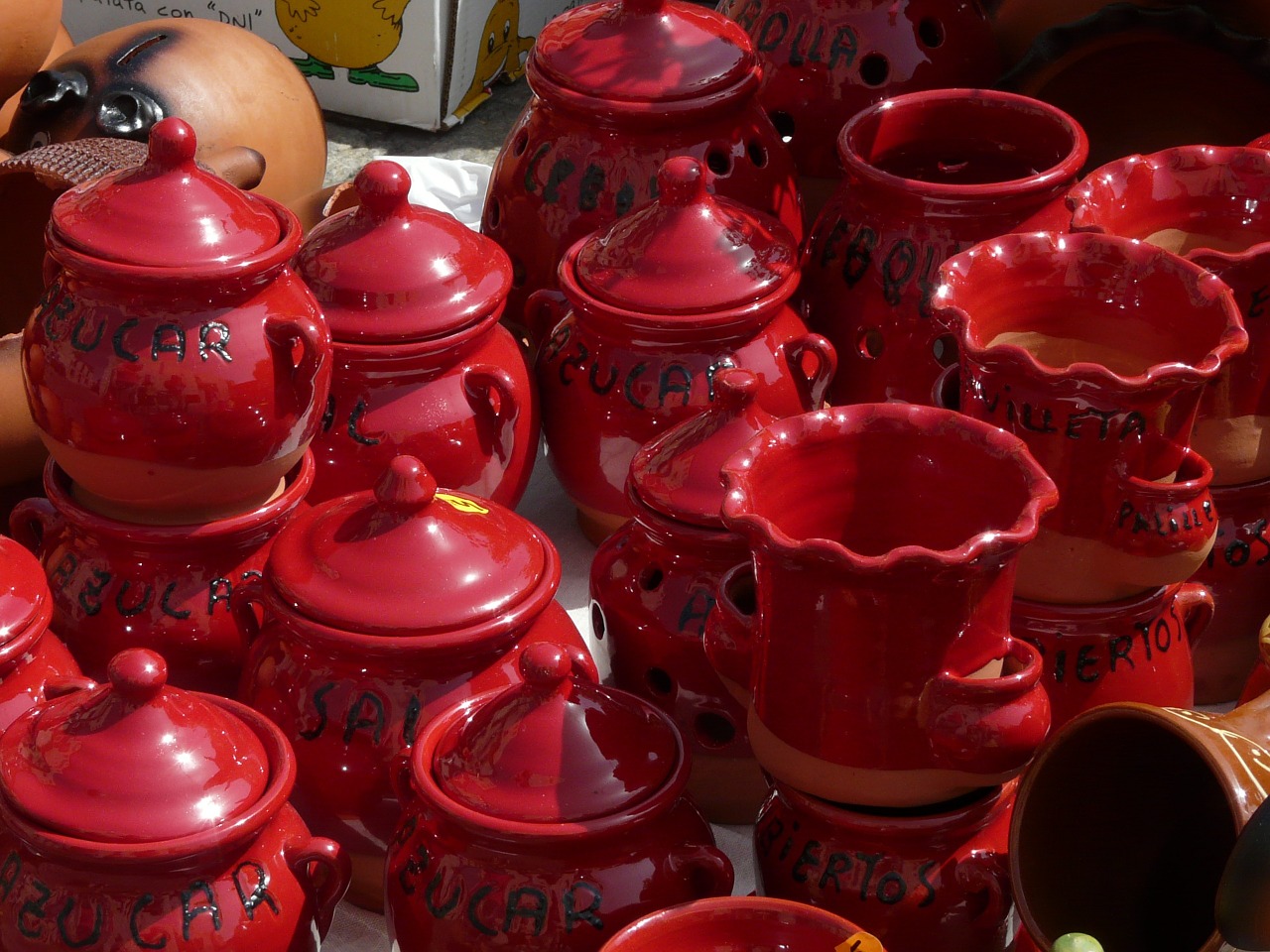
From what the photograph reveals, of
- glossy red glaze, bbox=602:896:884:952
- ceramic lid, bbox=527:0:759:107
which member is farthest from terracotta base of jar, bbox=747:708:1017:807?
ceramic lid, bbox=527:0:759:107

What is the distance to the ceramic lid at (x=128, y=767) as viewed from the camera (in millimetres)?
951

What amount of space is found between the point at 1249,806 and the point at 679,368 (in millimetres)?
676

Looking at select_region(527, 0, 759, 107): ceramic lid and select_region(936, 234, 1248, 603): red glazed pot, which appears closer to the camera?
select_region(936, 234, 1248, 603): red glazed pot

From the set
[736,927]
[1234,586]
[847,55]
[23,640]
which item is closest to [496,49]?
[847,55]

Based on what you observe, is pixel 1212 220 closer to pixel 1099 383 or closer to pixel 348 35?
pixel 1099 383

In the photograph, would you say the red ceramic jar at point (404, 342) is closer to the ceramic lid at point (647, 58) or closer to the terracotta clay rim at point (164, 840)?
the ceramic lid at point (647, 58)

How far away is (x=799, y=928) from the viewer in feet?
2.95

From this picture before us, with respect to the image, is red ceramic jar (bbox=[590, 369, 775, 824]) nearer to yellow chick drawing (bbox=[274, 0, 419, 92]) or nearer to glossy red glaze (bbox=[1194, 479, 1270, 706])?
glossy red glaze (bbox=[1194, 479, 1270, 706])

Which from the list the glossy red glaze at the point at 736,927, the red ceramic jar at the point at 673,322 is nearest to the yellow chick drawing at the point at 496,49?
the red ceramic jar at the point at 673,322

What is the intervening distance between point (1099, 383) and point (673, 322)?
0.44 m

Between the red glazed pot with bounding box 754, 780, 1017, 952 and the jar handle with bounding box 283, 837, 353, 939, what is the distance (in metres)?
0.30

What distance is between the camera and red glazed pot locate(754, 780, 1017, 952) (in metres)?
1.04

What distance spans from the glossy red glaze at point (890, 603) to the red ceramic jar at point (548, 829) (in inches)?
3.7

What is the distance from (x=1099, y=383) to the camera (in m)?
1.05
